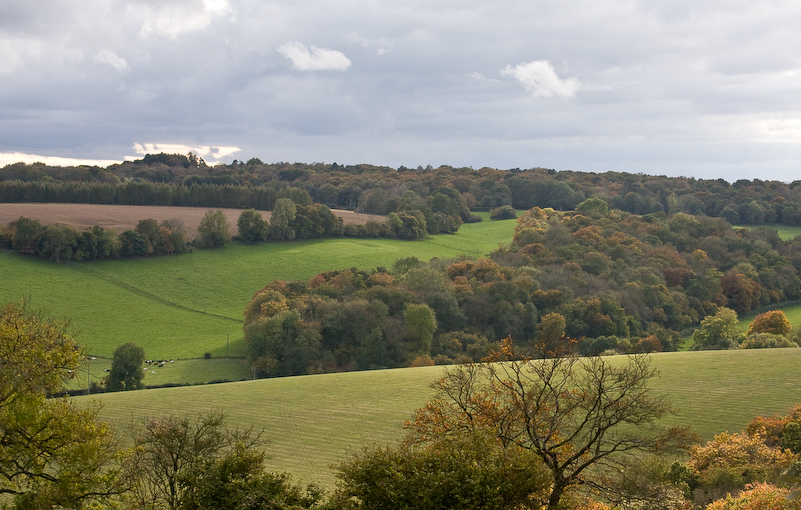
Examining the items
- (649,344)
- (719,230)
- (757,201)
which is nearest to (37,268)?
(649,344)

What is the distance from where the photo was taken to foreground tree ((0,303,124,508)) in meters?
18.6

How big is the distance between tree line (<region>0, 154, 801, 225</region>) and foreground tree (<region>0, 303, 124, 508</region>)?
398 feet

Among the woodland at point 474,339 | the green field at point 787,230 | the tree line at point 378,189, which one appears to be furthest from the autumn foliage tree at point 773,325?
the tree line at point 378,189

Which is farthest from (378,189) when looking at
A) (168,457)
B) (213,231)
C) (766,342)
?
(168,457)

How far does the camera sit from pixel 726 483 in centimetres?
2592

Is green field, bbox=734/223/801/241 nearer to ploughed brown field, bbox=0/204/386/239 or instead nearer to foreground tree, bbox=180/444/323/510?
ploughed brown field, bbox=0/204/386/239

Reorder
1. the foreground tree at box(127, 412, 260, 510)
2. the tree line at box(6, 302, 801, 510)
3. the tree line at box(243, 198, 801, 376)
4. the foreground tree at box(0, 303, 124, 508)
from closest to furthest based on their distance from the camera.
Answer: the tree line at box(6, 302, 801, 510) → the foreground tree at box(0, 303, 124, 508) → the foreground tree at box(127, 412, 260, 510) → the tree line at box(243, 198, 801, 376)

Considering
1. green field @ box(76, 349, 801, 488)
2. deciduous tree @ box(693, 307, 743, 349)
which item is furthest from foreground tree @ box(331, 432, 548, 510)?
deciduous tree @ box(693, 307, 743, 349)

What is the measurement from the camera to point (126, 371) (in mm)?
60938

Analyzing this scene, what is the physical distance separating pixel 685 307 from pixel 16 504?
91.8 metres

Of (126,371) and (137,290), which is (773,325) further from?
(137,290)

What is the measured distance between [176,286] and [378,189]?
7558cm

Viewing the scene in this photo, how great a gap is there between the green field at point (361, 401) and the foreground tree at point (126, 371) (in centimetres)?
1203

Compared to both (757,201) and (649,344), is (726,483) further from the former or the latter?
(757,201)
